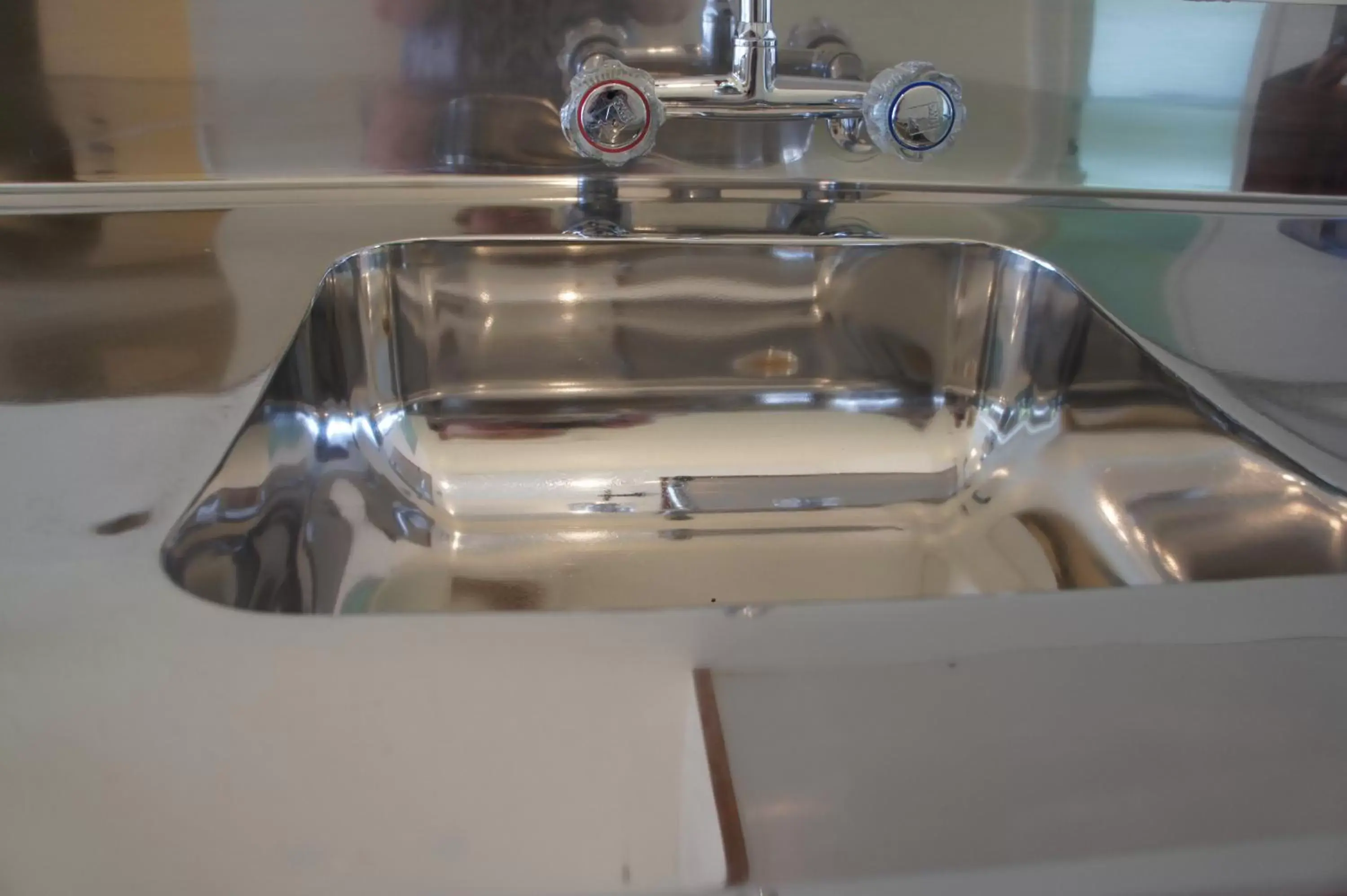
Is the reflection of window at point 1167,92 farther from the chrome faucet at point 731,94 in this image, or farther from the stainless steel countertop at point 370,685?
the stainless steel countertop at point 370,685

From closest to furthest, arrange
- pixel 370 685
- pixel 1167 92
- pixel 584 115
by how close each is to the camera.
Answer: pixel 370 685, pixel 584 115, pixel 1167 92

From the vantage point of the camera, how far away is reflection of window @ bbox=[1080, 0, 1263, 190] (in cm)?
69

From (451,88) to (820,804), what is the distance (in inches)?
21.5

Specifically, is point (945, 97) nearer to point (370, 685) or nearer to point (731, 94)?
point (731, 94)

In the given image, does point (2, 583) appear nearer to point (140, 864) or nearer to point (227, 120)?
point (140, 864)

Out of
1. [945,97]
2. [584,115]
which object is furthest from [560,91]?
[945,97]

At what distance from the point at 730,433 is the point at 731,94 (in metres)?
0.21

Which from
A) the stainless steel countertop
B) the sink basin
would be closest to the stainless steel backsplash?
the sink basin

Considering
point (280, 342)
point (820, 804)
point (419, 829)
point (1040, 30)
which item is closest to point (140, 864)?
point (419, 829)

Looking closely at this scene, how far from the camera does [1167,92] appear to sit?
71cm

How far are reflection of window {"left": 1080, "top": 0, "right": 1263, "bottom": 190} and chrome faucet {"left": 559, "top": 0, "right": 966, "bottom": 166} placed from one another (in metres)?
0.18

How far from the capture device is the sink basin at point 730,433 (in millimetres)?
514

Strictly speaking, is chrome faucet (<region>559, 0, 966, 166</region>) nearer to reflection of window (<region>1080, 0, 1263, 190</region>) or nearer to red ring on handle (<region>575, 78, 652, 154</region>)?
red ring on handle (<region>575, 78, 652, 154</region>)

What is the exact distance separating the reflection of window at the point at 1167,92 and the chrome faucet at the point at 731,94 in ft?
0.59
